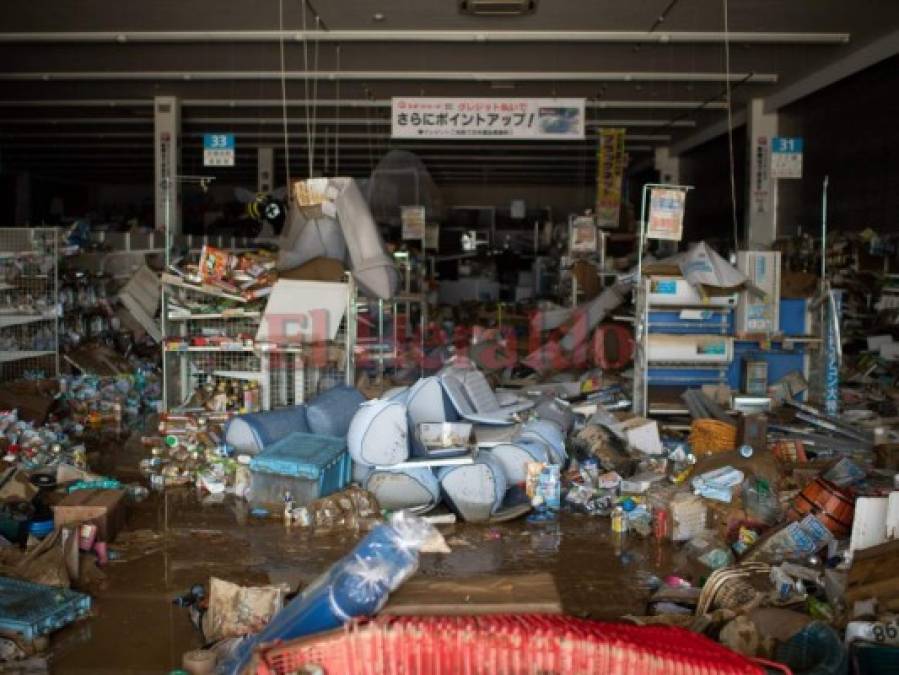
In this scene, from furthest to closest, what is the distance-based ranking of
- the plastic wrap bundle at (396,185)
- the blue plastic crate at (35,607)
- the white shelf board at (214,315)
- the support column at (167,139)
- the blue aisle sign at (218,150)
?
the support column at (167,139) < the plastic wrap bundle at (396,185) < the blue aisle sign at (218,150) < the white shelf board at (214,315) < the blue plastic crate at (35,607)

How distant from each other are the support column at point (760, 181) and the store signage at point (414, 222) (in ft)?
18.6

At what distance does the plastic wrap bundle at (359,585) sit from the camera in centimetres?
311

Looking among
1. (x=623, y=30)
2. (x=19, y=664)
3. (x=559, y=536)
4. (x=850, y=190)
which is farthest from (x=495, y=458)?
(x=850, y=190)

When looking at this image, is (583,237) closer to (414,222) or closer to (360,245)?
(414,222)

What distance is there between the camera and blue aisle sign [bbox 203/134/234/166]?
13781 mm

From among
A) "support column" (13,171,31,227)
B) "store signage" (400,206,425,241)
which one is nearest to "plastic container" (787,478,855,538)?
"store signage" (400,206,425,241)

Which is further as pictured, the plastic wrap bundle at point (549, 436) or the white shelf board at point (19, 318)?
the white shelf board at point (19, 318)

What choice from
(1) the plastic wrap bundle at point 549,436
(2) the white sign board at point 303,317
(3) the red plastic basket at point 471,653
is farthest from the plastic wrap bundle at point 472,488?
(3) the red plastic basket at point 471,653

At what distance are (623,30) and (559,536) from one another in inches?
317

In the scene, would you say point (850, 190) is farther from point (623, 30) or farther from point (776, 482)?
point (776, 482)

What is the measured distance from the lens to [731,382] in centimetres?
916

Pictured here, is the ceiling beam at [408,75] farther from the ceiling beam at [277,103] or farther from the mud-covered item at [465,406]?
the mud-covered item at [465,406]

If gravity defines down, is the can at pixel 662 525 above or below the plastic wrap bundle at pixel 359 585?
below

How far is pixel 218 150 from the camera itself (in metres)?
13.9
